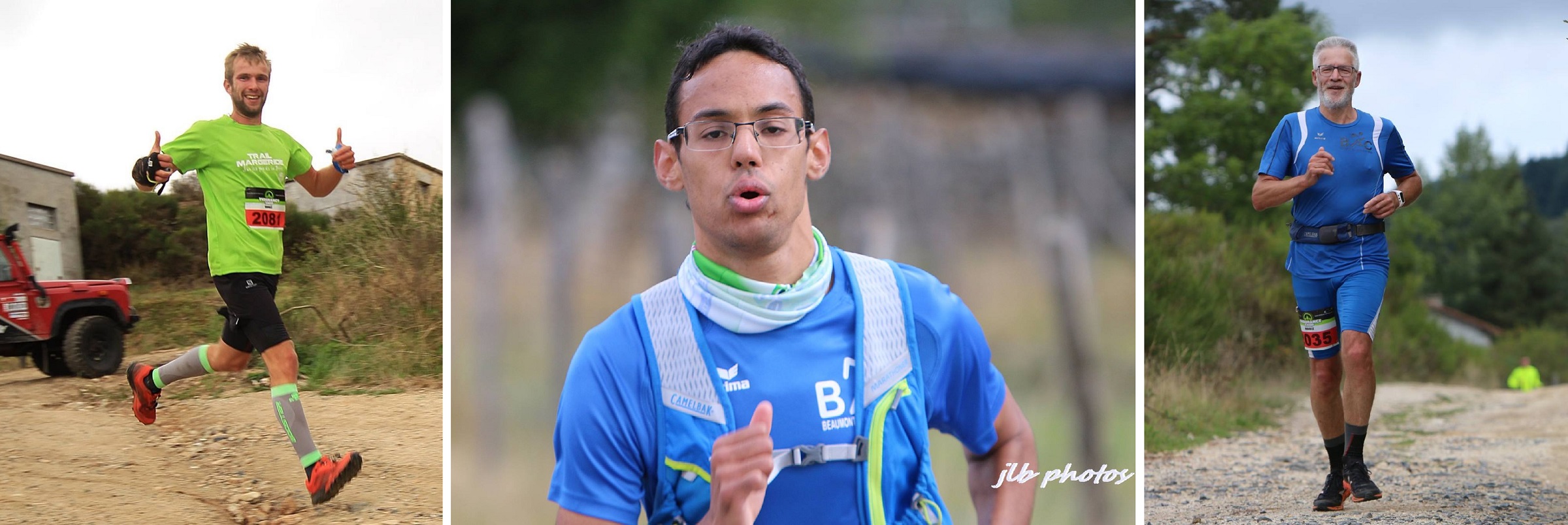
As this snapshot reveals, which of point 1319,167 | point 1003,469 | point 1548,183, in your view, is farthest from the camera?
point 1548,183

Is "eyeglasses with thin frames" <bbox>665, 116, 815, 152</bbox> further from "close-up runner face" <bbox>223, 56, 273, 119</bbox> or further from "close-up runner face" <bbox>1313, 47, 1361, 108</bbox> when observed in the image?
"close-up runner face" <bbox>1313, 47, 1361, 108</bbox>

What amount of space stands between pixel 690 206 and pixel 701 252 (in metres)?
0.15

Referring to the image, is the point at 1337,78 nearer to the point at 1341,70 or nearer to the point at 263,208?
the point at 1341,70

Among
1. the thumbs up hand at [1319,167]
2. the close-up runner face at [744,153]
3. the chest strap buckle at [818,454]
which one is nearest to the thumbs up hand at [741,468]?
the chest strap buckle at [818,454]

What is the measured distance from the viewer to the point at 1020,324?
4.46m

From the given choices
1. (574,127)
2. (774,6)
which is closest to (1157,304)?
(774,6)

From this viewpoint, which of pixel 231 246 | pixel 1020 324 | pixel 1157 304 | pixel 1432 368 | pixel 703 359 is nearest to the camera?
pixel 703 359

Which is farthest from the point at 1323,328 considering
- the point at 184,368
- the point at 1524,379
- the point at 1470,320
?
the point at 1470,320

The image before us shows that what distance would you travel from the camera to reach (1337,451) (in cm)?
436

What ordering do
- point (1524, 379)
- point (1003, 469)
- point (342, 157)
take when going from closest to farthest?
point (1003, 469) < point (342, 157) < point (1524, 379)

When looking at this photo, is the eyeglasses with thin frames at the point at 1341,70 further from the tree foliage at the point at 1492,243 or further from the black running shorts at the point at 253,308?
the tree foliage at the point at 1492,243

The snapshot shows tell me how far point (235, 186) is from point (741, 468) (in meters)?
2.54

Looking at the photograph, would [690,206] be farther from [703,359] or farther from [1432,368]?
[1432,368]

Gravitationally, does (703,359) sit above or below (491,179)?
below
